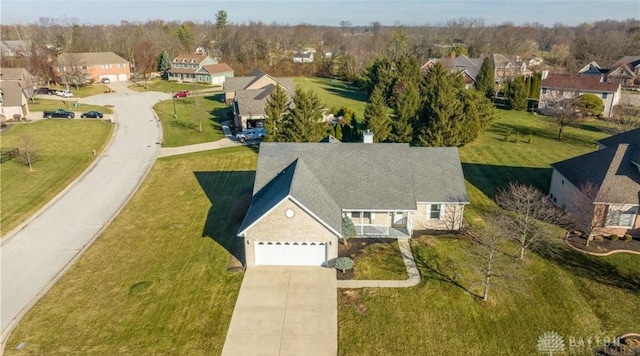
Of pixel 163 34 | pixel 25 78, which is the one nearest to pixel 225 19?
pixel 163 34

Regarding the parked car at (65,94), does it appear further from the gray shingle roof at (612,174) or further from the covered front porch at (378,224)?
the gray shingle roof at (612,174)

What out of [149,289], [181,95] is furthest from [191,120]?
[149,289]

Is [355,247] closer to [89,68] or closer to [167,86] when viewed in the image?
[167,86]

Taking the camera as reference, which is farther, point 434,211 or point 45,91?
point 45,91

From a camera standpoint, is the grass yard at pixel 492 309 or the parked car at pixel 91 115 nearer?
the grass yard at pixel 492 309

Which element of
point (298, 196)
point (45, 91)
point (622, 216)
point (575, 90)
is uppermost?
point (575, 90)

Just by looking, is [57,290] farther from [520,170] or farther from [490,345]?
[520,170]

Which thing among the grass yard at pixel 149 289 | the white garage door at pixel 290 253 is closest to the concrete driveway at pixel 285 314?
the white garage door at pixel 290 253
